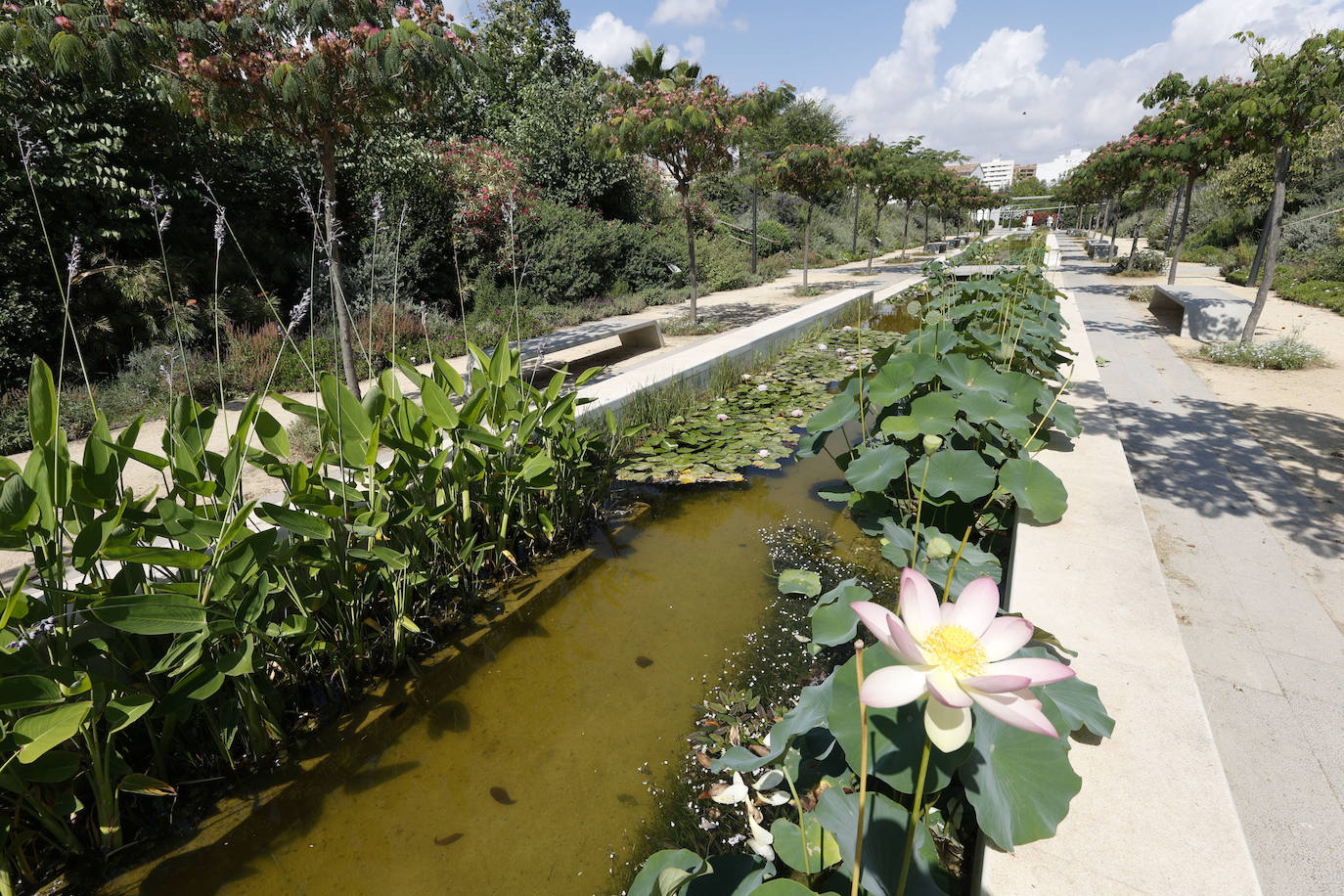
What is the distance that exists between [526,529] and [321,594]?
1.03 m

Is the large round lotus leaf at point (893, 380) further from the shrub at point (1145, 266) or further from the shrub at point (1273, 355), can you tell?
the shrub at point (1145, 266)

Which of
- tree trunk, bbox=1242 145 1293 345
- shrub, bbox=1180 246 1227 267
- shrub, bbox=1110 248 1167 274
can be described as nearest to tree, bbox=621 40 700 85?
tree trunk, bbox=1242 145 1293 345

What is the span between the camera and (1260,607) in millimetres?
2295

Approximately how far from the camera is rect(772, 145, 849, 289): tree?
11281 mm

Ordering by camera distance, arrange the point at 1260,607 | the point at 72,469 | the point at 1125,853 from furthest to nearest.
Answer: the point at 1260,607, the point at 72,469, the point at 1125,853

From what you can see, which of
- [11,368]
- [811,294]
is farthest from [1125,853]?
[811,294]

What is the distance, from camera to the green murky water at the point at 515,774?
1576 mm

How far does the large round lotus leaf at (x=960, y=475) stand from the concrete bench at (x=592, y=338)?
449cm

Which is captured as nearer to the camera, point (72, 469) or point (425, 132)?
point (72, 469)

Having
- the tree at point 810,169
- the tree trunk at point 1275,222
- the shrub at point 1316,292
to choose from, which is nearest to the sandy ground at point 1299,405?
the tree trunk at point 1275,222

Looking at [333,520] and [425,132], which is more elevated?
[425,132]

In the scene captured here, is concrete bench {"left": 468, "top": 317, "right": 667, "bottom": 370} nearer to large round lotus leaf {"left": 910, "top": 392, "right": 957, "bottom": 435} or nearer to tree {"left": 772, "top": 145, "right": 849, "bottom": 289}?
large round lotus leaf {"left": 910, "top": 392, "right": 957, "bottom": 435}

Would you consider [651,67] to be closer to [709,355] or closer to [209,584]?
[709,355]

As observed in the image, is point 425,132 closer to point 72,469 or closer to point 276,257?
point 276,257
